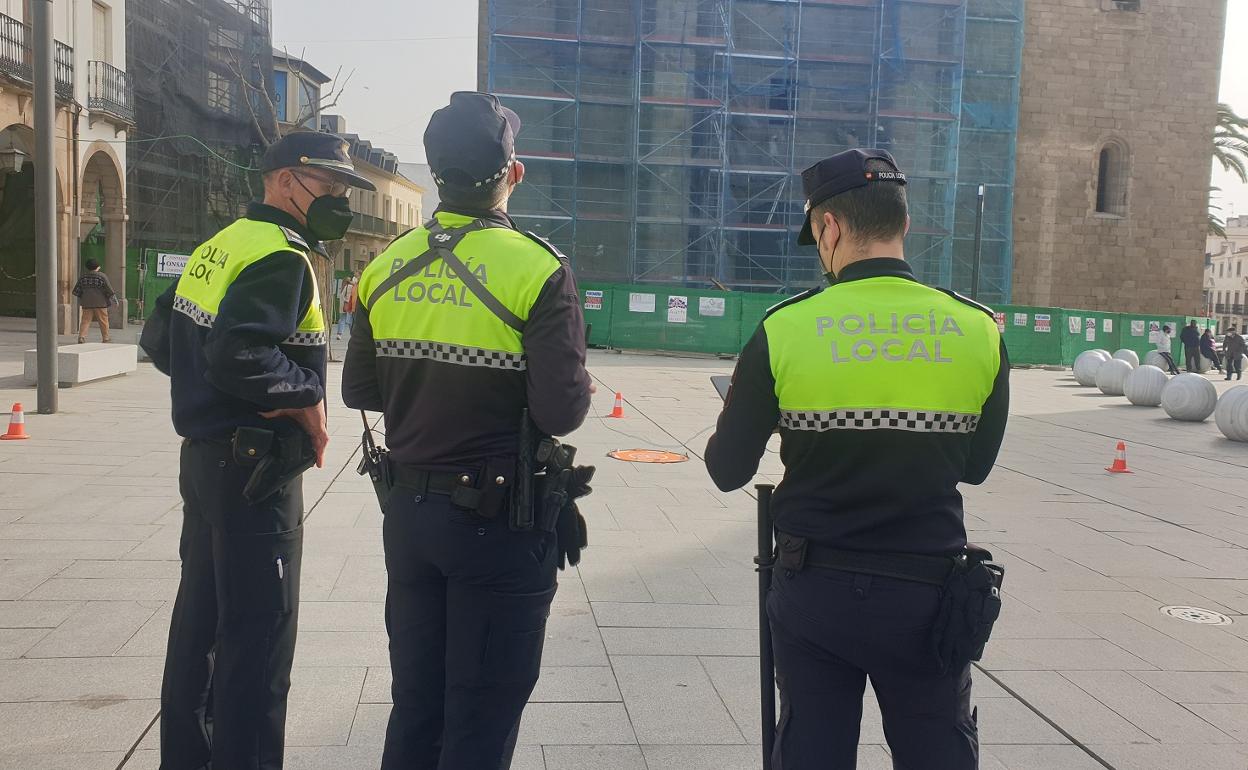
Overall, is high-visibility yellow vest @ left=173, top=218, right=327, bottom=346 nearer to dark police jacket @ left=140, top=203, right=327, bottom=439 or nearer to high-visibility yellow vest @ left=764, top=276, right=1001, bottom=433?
dark police jacket @ left=140, top=203, right=327, bottom=439

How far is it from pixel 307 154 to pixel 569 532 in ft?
4.61

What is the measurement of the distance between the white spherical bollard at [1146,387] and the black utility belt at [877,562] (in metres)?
18.3

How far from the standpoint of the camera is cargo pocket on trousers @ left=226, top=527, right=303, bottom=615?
294 cm

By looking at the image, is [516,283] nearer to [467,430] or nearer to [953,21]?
[467,430]

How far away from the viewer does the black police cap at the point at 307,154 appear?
10.4 feet

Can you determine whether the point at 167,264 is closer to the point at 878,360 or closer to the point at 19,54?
the point at 19,54

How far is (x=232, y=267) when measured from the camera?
2.97m

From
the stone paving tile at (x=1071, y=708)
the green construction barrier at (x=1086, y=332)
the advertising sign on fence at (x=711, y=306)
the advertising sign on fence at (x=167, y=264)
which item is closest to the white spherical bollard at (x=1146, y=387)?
the advertising sign on fence at (x=711, y=306)

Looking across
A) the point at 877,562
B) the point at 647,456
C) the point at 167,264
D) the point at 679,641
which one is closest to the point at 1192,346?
the point at 647,456

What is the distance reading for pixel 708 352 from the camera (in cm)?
2847

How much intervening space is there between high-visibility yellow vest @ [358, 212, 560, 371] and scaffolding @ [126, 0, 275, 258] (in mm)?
30524

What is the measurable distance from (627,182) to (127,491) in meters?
24.9

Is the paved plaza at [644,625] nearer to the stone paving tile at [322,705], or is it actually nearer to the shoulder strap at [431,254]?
the stone paving tile at [322,705]

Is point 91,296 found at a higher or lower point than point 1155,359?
higher
